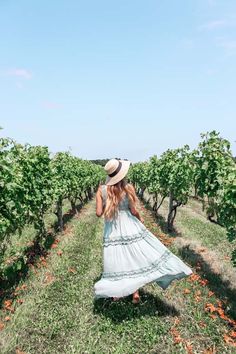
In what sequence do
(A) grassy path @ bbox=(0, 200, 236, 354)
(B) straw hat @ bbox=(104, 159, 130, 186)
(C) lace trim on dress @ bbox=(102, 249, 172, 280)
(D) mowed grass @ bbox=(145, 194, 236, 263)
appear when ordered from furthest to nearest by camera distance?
(D) mowed grass @ bbox=(145, 194, 236, 263) < (C) lace trim on dress @ bbox=(102, 249, 172, 280) < (B) straw hat @ bbox=(104, 159, 130, 186) < (A) grassy path @ bbox=(0, 200, 236, 354)

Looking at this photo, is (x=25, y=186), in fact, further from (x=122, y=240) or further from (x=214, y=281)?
(x=214, y=281)

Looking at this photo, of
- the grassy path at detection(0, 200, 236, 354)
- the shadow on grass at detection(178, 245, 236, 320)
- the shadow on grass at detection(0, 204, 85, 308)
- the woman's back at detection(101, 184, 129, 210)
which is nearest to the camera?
the grassy path at detection(0, 200, 236, 354)

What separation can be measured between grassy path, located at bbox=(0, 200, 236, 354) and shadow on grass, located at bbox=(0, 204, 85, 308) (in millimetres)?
242

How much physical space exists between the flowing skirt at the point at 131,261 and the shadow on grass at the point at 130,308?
1.13 feet

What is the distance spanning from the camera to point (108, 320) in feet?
20.1

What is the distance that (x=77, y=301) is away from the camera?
6.95m

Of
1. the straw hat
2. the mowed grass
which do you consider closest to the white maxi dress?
the straw hat

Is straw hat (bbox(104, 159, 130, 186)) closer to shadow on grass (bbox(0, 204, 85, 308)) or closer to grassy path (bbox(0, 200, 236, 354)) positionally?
grassy path (bbox(0, 200, 236, 354))

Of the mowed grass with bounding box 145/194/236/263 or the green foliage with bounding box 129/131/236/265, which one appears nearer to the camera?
the green foliage with bounding box 129/131/236/265

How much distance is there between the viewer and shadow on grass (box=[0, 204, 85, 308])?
303 inches

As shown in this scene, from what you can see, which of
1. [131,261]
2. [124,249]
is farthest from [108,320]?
[124,249]

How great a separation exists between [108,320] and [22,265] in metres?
3.88

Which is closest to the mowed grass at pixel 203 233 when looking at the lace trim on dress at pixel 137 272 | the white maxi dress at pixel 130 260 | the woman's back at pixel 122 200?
the white maxi dress at pixel 130 260

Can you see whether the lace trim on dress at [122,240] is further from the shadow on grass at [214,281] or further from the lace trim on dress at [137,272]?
the shadow on grass at [214,281]
